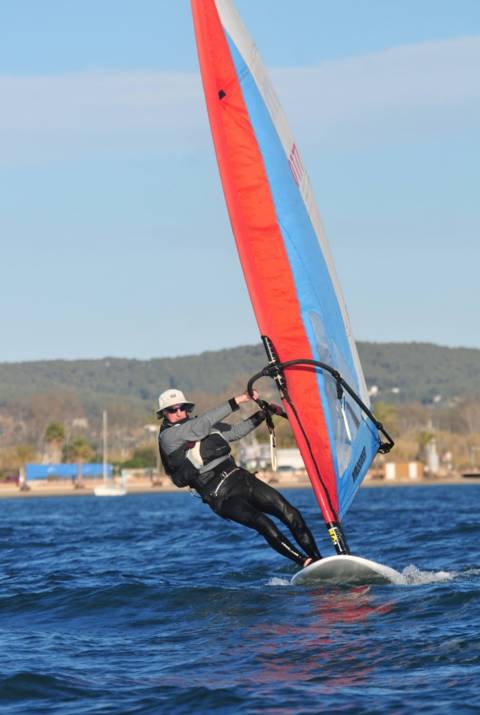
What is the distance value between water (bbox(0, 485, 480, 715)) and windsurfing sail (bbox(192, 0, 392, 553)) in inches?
52.3

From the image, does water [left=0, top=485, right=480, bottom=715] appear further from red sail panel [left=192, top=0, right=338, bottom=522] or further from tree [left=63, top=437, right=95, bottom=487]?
tree [left=63, top=437, right=95, bottom=487]

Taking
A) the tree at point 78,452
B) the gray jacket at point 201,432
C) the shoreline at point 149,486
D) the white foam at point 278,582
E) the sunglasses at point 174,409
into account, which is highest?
the tree at point 78,452

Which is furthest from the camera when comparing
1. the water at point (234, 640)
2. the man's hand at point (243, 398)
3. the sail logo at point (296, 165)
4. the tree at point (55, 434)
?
the tree at point (55, 434)

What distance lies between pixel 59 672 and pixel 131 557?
8.62 meters

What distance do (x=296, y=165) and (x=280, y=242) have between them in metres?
0.79

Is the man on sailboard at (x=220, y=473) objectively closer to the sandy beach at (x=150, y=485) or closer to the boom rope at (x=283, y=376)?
the boom rope at (x=283, y=376)

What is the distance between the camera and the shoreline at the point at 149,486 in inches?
4023

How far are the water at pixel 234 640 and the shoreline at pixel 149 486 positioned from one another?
80.0 m

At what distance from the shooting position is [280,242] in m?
10.9

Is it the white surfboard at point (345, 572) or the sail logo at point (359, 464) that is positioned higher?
the sail logo at point (359, 464)

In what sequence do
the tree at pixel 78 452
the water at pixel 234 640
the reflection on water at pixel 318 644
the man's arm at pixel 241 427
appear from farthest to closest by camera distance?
the tree at pixel 78 452 < the man's arm at pixel 241 427 < the reflection on water at pixel 318 644 < the water at pixel 234 640

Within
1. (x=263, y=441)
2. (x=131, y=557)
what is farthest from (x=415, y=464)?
(x=131, y=557)

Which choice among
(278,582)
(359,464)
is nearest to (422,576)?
(359,464)

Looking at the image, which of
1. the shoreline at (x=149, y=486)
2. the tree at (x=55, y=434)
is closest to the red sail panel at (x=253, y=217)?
the shoreline at (x=149, y=486)
